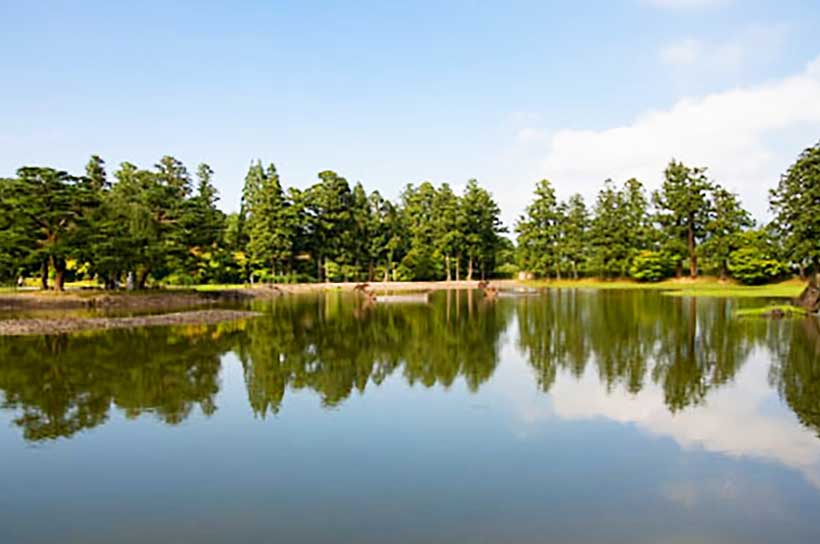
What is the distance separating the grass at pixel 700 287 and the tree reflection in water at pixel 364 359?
18750 millimetres

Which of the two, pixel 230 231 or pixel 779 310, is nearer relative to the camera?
pixel 779 310

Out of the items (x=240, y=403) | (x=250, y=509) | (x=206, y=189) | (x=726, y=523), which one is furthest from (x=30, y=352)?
(x=206, y=189)

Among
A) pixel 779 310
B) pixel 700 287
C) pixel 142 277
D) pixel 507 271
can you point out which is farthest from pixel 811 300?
pixel 507 271

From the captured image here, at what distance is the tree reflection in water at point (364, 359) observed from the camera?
502 inches

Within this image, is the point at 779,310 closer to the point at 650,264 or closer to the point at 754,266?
the point at 754,266

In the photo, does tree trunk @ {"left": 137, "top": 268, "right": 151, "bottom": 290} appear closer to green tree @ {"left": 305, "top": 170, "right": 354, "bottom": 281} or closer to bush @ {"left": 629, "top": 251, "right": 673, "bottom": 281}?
green tree @ {"left": 305, "top": 170, "right": 354, "bottom": 281}

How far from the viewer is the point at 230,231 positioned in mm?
64812

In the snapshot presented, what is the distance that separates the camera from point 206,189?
2822 inches

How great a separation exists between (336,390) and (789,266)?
2075 inches

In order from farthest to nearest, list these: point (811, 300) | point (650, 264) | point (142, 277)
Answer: point (650, 264) < point (142, 277) < point (811, 300)

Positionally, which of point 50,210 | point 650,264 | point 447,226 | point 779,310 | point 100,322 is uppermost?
point 447,226

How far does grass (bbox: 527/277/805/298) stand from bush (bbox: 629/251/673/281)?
109 centimetres

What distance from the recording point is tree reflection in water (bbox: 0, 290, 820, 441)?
12.8m

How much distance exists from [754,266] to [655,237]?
12731 mm
